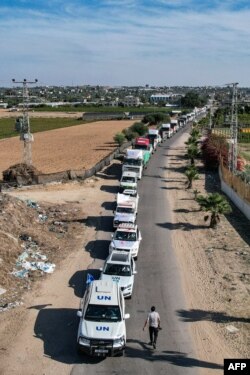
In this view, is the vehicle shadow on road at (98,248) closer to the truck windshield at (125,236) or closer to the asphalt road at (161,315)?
the truck windshield at (125,236)

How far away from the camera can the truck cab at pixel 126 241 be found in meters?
24.8

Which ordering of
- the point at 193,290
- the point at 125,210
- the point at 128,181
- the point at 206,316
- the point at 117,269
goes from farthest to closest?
the point at 128,181
the point at 125,210
the point at 193,290
the point at 117,269
the point at 206,316

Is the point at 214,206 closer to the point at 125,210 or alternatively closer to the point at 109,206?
the point at 125,210

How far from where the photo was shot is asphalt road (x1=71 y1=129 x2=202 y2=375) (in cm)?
1534

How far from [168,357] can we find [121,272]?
18.6 ft

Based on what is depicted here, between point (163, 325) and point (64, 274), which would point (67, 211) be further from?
point (163, 325)

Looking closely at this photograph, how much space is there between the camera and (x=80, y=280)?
22.5 meters

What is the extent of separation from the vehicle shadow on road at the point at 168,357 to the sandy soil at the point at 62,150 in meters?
38.8

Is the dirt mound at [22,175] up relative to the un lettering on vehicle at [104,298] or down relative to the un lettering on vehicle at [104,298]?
down

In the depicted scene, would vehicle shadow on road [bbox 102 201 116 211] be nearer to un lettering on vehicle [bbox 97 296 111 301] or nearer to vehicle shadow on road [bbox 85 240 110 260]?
vehicle shadow on road [bbox 85 240 110 260]

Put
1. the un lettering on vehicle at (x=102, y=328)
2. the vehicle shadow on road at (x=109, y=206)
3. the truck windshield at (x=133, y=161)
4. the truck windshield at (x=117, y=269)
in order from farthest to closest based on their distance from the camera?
the truck windshield at (x=133, y=161) < the vehicle shadow on road at (x=109, y=206) < the truck windshield at (x=117, y=269) < the un lettering on vehicle at (x=102, y=328)

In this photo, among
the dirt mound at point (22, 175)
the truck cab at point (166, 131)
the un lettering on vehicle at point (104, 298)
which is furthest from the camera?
the truck cab at point (166, 131)

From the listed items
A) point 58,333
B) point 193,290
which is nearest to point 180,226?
point 193,290

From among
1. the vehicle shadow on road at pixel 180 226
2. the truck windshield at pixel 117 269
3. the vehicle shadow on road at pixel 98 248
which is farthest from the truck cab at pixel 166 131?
the truck windshield at pixel 117 269
